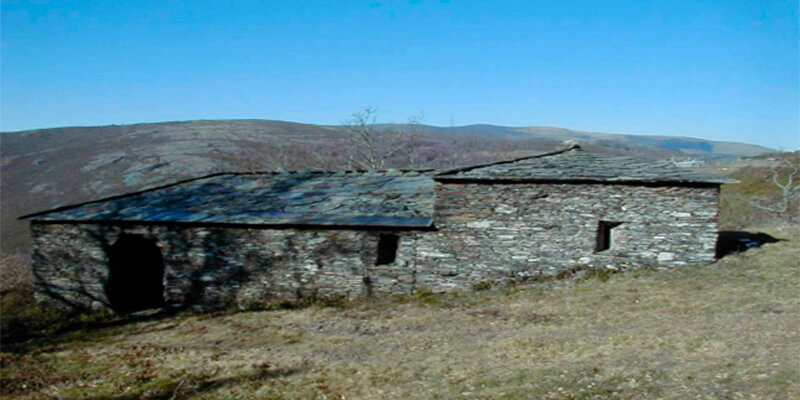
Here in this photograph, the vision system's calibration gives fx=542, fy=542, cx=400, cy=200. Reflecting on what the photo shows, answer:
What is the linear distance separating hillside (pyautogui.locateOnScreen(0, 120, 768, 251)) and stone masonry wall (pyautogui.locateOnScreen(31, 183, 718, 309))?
2606cm

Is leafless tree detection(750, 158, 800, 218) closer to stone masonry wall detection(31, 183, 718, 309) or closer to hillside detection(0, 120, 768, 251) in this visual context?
stone masonry wall detection(31, 183, 718, 309)

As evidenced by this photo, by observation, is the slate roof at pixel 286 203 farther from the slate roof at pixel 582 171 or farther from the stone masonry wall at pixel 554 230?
the slate roof at pixel 582 171


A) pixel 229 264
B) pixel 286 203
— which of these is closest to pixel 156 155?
pixel 286 203

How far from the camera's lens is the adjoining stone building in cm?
1118

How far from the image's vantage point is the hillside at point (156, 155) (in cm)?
4694

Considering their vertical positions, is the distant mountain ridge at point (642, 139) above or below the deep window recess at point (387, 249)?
above

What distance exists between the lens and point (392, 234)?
1198 cm

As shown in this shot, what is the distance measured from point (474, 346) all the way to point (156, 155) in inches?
2221

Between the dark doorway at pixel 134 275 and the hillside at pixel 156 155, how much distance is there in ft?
75.3

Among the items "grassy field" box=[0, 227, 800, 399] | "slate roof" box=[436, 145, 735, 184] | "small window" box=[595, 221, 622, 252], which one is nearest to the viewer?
"grassy field" box=[0, 227, 800, 399]

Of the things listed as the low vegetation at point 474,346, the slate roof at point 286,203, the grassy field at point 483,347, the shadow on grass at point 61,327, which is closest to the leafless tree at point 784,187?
Result: the low vegetation at point 474,346

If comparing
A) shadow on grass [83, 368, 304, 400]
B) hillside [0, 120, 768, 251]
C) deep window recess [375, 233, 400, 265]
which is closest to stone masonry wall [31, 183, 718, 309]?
deep window recess [375, 233, 400, 265]

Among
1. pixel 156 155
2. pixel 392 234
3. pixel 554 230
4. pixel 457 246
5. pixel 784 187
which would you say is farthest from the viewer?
pixel 156 155

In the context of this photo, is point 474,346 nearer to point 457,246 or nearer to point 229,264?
point 457,246
